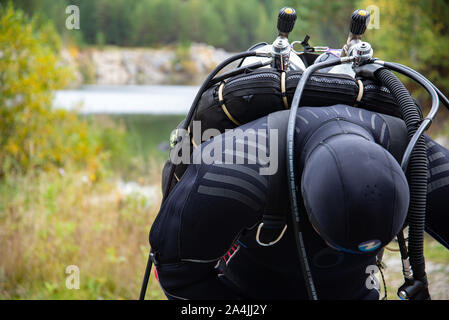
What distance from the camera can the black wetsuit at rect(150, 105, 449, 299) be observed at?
1070 millimetres

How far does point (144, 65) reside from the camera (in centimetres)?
1694

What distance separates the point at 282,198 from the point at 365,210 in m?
0.24

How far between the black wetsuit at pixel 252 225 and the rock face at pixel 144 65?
442 inches

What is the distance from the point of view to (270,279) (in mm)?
1332

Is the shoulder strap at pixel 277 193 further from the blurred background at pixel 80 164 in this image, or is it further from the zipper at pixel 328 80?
the blurred background at pixel 80 164

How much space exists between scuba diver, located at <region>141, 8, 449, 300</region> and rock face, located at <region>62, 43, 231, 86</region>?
11155 mm

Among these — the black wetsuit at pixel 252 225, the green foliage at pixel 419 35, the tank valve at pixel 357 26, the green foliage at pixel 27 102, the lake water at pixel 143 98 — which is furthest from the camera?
the lake water at pixel 143 98

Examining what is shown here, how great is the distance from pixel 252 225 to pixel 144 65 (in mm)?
16655

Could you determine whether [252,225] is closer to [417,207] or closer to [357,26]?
[417,207]

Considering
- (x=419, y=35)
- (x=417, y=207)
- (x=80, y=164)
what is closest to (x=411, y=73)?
(x=417, y=207)

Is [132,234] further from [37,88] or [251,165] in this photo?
[251,165]

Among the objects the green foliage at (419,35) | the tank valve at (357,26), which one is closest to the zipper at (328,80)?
the tank valve at (357,26)

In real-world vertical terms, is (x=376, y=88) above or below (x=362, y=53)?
below

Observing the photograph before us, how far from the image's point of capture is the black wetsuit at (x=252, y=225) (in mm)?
1070
